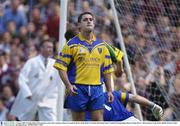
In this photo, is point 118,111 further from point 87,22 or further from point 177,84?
point 177,84

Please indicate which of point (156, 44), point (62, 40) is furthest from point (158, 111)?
point (156, 44)

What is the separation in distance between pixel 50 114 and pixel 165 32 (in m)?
1.93

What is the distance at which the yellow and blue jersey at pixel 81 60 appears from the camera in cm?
1050

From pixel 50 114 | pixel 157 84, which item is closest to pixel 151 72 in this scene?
pixel 157 84

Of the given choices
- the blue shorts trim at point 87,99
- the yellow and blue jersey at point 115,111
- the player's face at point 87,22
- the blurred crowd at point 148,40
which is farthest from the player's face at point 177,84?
the player's face at point 87,22

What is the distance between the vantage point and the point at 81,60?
10.5 metres

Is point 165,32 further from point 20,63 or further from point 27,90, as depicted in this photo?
point 20,63

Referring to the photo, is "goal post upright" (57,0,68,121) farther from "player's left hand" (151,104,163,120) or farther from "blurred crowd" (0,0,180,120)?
"player's left hand" (151,104,163,120)

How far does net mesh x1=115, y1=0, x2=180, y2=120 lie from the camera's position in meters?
13.1

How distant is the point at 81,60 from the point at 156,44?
10.0ft

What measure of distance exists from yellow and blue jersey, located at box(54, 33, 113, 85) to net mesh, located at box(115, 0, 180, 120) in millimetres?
2423

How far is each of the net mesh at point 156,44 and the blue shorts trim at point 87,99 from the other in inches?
99.8

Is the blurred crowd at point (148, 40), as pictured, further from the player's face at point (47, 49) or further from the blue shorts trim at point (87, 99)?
the blue shorts trim at point (87, 99)

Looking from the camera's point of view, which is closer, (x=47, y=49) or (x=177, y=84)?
(x=177, y=84)
